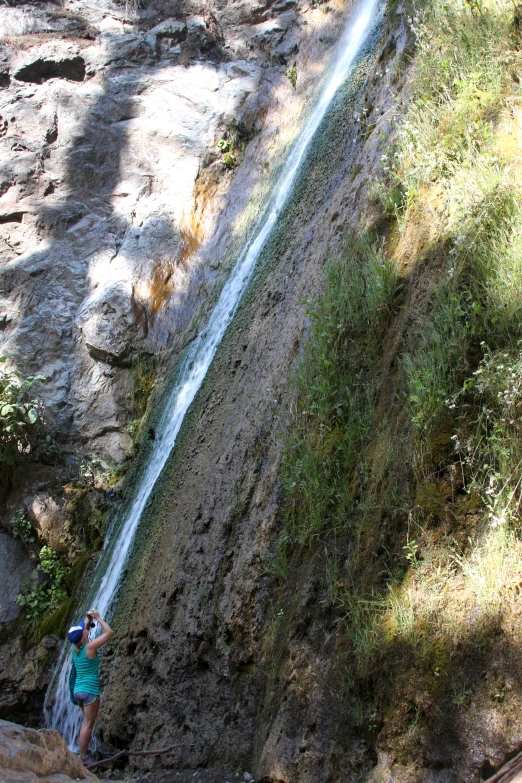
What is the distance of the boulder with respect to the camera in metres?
2.51

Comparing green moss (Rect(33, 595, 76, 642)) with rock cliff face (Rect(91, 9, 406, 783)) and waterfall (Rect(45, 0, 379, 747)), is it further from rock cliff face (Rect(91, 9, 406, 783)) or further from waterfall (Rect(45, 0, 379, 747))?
rock cliff face (Rect(91, 9, 406, 783))

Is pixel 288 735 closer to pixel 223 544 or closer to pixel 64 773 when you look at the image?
pixel 64 773

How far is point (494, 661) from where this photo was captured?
2.68m

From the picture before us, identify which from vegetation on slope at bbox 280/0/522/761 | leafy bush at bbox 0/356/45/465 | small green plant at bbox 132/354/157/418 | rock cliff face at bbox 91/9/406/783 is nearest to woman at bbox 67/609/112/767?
rock cliff face at bbox 91/9/406/783

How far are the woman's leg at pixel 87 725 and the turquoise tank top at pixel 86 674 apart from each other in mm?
95

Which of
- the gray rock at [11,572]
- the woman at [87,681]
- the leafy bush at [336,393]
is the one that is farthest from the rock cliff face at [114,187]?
the leafy bush at [336,393]

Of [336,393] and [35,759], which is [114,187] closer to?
[336,393]

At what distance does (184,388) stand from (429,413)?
15.7 feet

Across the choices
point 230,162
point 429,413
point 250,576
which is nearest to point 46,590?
point 250,576

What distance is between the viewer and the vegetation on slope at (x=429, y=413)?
9.47 ft

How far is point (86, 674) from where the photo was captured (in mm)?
5289

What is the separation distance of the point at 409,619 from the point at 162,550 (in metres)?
3.20

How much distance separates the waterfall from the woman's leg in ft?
2.24

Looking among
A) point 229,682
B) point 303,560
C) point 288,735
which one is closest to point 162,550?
point 229,682
